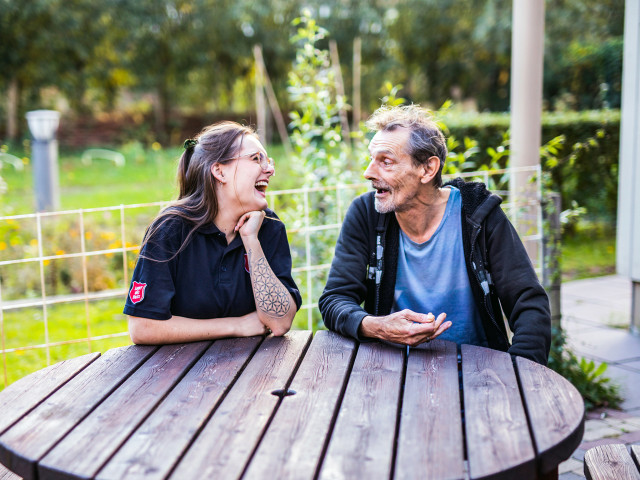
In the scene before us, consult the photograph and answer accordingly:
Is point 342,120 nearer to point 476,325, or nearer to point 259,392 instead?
point 476,325

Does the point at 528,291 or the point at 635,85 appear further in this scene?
the point at 635,85

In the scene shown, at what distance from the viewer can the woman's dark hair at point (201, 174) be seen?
7.66 feet

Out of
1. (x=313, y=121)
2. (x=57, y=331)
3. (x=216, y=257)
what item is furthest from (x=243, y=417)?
(x=57, y=331)

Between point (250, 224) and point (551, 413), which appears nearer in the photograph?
point (551, 413)

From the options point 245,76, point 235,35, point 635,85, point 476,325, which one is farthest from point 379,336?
point 245,76

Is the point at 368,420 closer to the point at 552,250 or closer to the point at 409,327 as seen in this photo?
the point at 409,327

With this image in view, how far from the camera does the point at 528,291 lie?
2.32 m

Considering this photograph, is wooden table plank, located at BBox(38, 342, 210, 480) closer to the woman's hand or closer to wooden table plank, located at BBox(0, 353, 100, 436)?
wooden table plank, located at BBox(0, 353, 100, 436)

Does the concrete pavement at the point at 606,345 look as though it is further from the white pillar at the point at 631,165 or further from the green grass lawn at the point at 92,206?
the green grass lawn at the point at 92,206

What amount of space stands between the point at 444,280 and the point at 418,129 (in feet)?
1.75

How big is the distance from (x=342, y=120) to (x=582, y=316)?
2.23 meters

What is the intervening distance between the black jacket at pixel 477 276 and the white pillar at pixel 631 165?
7.98 feet

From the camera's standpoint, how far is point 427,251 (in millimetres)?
2449

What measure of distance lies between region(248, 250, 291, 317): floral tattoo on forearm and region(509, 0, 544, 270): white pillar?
1817mm
